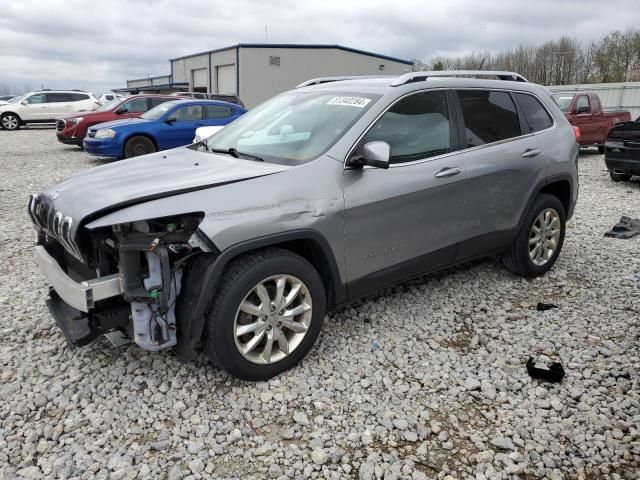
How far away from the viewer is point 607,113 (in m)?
14.7

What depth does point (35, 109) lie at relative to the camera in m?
23.0

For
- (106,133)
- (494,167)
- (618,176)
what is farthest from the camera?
(106,133)

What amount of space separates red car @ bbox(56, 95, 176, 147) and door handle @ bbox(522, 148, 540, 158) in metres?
12.6

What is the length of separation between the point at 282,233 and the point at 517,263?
107 inches

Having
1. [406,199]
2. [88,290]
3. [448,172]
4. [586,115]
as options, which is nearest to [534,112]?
[448,172]

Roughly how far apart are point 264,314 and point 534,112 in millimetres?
3267

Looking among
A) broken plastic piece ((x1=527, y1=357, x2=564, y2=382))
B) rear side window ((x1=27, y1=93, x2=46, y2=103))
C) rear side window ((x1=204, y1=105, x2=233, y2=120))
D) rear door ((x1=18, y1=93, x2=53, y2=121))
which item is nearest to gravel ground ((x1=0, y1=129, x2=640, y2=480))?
broken plastic piece ((x1=527, y1=357, x2=564, y2=382))

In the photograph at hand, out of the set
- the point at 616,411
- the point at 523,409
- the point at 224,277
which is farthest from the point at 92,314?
the point at 616,411

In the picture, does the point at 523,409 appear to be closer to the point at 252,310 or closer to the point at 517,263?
the point at 252,310

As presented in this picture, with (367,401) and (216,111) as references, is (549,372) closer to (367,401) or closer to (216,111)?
(367,401)

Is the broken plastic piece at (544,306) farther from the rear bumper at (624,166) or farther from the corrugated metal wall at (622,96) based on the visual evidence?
the corrugated metal wall at (622,96)

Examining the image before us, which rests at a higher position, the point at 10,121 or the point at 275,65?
Answer: the point at 275,65

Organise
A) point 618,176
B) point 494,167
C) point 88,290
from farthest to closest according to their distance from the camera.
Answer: point 618,176
point 494,167
point 88,290

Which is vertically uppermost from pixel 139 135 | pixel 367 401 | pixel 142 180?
pixel 139 135
